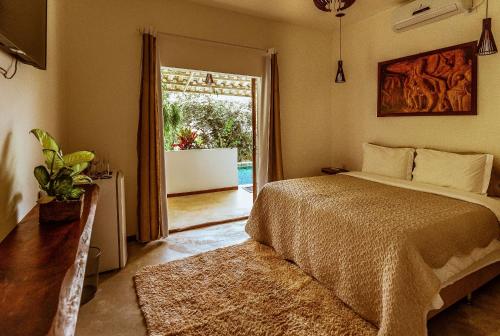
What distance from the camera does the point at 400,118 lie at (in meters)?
3.38

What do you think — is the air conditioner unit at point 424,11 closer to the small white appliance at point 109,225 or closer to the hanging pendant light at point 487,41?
the hanging pendant light at point 487,41

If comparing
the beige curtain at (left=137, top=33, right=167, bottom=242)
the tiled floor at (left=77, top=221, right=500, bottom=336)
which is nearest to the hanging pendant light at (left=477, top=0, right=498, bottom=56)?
the tiled floor at (left=77, top=221, right=500, bottom=336)

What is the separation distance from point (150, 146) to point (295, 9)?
7.66 ft

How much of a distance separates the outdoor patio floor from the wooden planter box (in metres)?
2.17

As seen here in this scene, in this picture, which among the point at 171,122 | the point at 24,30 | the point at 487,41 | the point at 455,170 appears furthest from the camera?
the point at 171,122

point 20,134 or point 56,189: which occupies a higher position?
point 20,134

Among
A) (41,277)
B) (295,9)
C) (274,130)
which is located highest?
(295,9)

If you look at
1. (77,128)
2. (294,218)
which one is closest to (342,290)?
(294,218)

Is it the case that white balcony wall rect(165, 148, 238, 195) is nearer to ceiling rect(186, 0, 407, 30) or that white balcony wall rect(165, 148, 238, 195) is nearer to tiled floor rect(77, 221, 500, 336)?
tiled floor rect(77, 221, 500, 336)

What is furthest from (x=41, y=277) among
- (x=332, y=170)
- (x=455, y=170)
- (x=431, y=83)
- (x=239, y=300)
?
(x=332, y=170)

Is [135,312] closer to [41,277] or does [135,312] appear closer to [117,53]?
[41,277]

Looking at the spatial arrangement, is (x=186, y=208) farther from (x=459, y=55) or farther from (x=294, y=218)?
(x=459, y=55)

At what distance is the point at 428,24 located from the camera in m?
3.01

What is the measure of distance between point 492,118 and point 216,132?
506 centimetres
